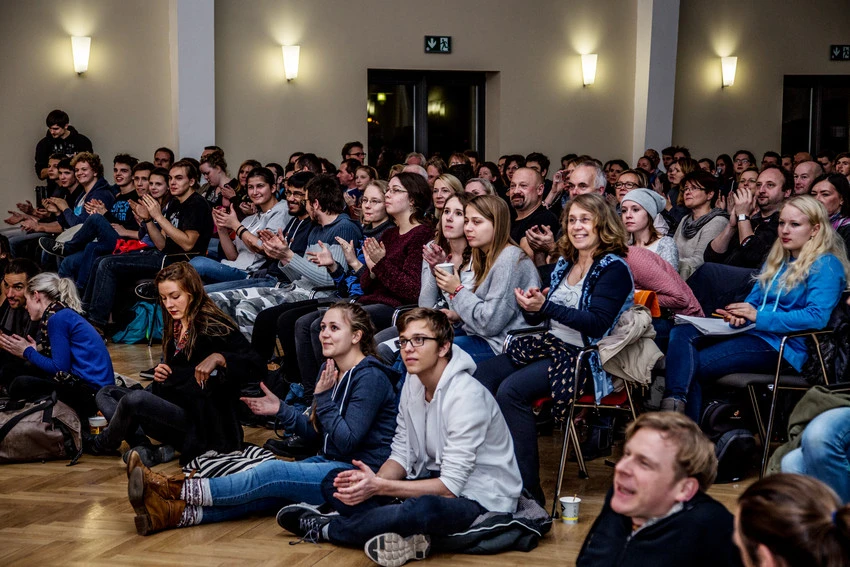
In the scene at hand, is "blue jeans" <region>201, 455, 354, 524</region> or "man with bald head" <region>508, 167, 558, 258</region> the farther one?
"man with bald head" <region>508, 167, 558, 258</region>

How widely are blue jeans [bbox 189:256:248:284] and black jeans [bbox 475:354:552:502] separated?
3.50m

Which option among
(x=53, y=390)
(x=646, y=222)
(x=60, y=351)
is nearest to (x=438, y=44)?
(x=646, y=222)

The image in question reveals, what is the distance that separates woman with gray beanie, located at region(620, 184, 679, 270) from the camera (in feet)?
17.2

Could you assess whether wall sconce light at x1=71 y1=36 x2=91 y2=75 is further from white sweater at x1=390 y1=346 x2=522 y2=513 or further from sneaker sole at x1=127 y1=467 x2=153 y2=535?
white sweater at x1=390 y1=346 x2=522 y2=513

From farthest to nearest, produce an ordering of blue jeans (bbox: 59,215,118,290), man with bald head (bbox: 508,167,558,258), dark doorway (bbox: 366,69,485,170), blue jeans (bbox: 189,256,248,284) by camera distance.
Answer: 1. dark doorway (bbox: 366,69,485,170)
2. blue jeans (bbox: 59,215,118,290)
3. blue jeans (bbox: 189,256,248,284)
4. man with bald head (bbox: 508,167,558,258)

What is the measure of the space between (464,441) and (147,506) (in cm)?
118

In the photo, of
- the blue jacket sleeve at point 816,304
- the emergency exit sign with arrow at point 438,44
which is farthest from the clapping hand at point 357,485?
the emergency exit sign with arrow at point 438,44

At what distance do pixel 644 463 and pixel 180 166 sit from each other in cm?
587

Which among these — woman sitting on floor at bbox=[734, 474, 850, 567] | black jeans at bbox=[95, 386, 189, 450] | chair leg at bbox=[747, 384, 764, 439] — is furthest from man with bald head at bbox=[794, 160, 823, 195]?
woman sitting on floor at bbox=[734, 474, 850, 567]

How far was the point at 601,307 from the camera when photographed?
411cm

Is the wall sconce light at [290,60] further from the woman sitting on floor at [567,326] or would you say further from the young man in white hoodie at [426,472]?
the young man in white hoodie at [426,472]

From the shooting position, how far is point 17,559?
11.6 ft

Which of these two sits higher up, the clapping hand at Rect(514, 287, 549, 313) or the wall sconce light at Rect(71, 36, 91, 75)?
the wall sconce light at Rect(71, 36, 91, 75)

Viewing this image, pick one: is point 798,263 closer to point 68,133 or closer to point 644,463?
point 644,463
